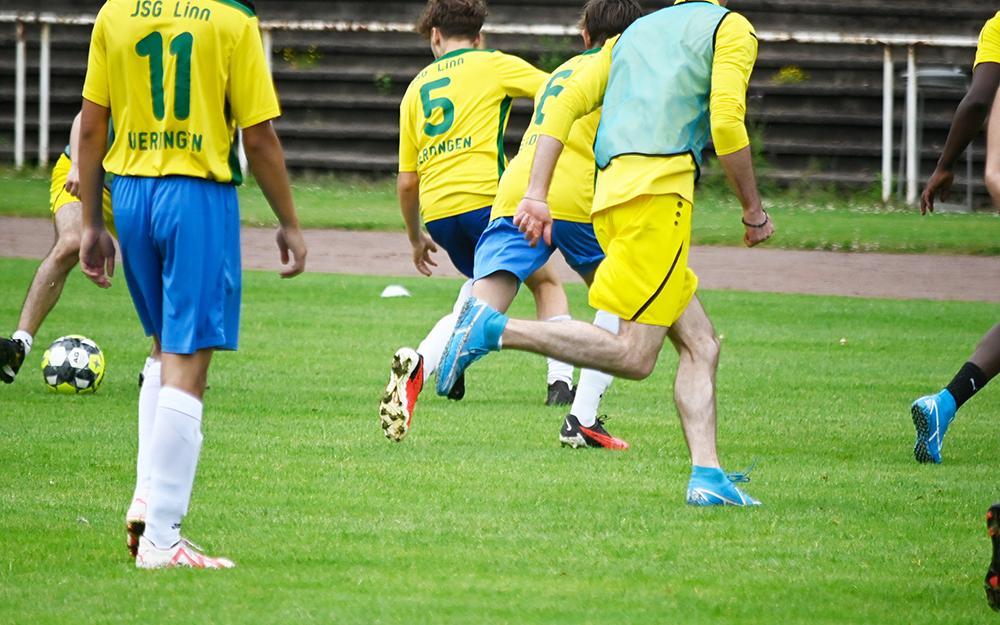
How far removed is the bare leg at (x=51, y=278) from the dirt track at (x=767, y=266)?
6.93 meters

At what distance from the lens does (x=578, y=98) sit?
6457 mm

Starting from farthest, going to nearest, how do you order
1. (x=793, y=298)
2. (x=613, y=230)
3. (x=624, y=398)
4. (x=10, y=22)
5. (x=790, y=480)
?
(x=10, y=22) < (x=793, y=298) < (x=624, y=398) < (x=790, y=480) < (x=613, y=230)

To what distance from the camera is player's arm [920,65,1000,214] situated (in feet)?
22.3

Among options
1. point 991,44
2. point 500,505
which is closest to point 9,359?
point 500,505

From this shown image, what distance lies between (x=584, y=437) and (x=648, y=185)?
6.40ft

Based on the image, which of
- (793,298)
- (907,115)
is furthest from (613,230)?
(907,115)

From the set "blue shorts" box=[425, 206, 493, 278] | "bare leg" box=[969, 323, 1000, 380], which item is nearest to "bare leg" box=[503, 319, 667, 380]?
"bare leg" box=[969, 323, 1000, 380]

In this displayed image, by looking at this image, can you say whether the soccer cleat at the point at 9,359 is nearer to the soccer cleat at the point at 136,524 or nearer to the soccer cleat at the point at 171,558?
the soccer cleat at the point at 136,524

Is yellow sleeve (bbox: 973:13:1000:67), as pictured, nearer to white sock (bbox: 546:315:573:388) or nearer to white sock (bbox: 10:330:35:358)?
white sock (bbox: 546:315:573:388)

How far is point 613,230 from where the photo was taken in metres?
6.36

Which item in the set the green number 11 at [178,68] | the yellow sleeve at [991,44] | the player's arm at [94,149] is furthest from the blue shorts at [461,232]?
the green number 11 at [178,68]

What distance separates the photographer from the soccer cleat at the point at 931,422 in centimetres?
753

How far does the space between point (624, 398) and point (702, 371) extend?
10.6 ft

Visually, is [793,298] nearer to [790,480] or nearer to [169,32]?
[790,480]
